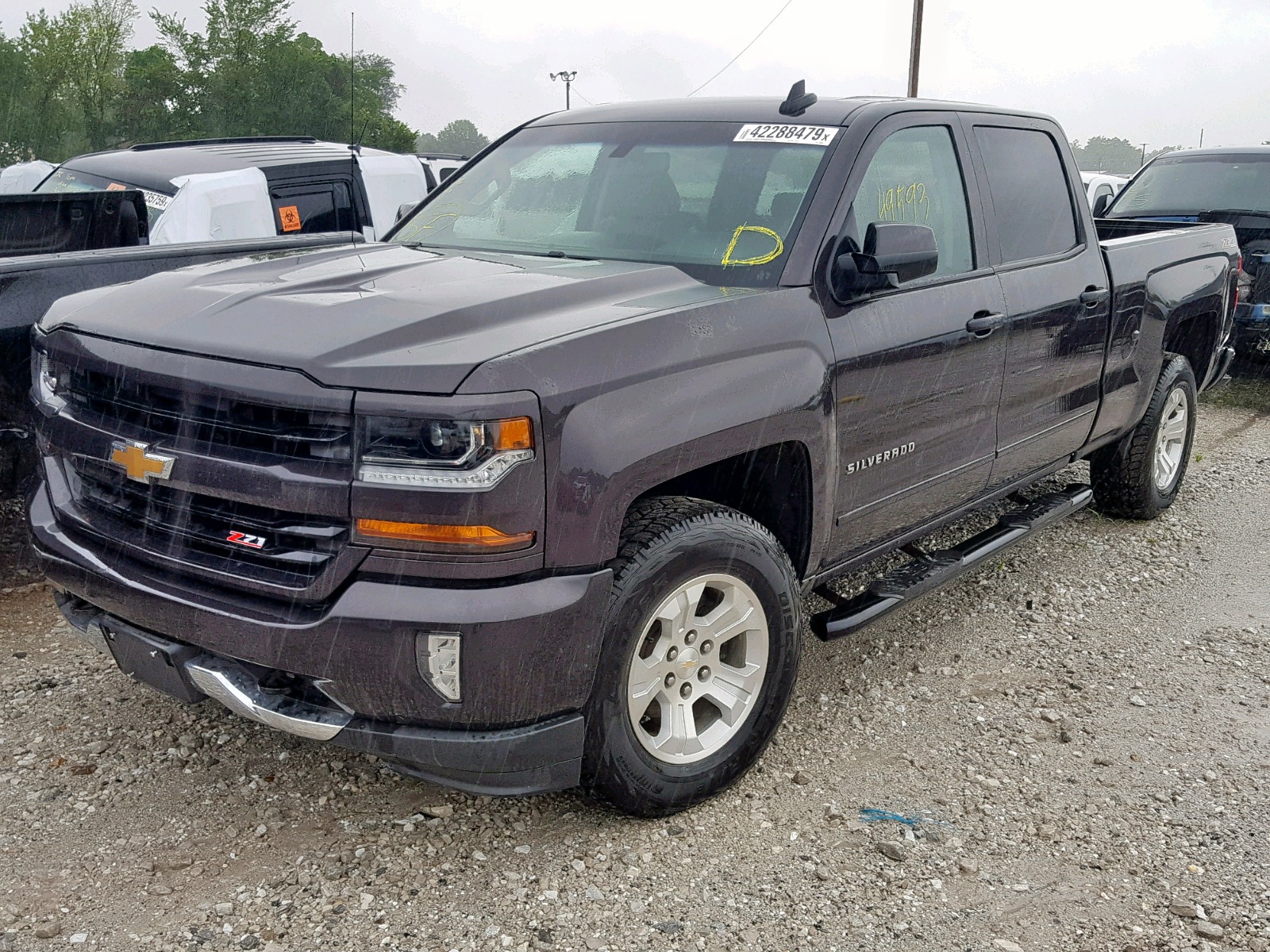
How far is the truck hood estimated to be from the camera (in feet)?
8.13

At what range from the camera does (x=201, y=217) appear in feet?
22.9

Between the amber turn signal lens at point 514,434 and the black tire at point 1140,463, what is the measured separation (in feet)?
13.2

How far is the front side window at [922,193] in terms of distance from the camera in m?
3.58

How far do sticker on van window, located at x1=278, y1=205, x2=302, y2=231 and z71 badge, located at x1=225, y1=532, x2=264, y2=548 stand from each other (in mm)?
5345

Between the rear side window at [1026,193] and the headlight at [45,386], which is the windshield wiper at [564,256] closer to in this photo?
the headlight at [45,386]

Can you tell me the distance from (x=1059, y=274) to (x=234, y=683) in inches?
134

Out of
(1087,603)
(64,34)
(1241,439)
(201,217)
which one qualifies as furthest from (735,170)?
(64,34)

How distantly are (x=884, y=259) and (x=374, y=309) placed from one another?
145 cm

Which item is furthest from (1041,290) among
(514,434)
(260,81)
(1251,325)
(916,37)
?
(260,81)

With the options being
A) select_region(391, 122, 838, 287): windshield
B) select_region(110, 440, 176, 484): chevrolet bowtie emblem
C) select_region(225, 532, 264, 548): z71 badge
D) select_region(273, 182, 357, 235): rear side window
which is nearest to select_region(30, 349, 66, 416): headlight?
select_region(110, 440, 176, 484): chevrolet bowtie emblem

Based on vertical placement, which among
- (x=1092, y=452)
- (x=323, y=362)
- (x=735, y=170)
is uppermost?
(x=735, y=170)

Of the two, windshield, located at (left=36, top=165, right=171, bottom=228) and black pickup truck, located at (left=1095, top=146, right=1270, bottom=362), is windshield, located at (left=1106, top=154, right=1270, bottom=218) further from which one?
windshield, located at (left=36, top=165, right=171, bottom=228)

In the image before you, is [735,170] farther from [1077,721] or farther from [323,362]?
[1077,721]

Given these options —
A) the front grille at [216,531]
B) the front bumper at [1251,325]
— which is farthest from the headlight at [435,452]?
the front bumper at [1251,325]
